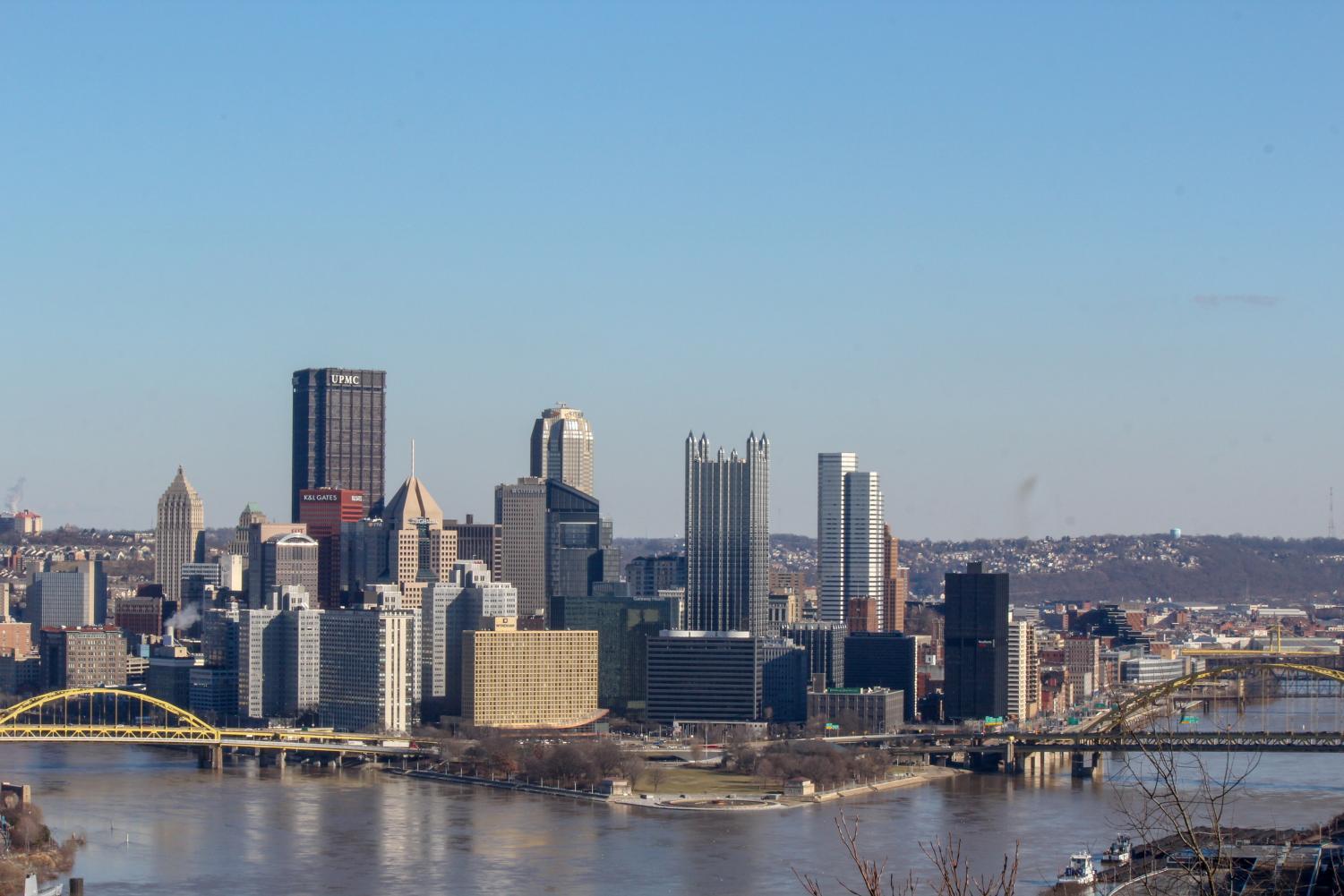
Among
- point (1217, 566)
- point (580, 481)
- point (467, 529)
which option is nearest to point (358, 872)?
point (467, 529)

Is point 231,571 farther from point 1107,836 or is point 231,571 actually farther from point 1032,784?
point 1107,836

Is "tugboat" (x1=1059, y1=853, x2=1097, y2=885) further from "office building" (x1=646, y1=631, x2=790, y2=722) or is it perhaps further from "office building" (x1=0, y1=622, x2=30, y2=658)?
"office building" (x1=0, y1=622, x2=30, y2=658)

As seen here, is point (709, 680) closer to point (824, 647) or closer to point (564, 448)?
point (824, 647)

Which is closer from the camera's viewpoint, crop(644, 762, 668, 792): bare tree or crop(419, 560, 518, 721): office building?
crop(644, 762, 668, 792): bare tree

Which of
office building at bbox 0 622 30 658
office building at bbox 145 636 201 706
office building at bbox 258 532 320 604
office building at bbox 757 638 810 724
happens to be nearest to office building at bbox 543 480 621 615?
office building at bbox 258 532 320 604

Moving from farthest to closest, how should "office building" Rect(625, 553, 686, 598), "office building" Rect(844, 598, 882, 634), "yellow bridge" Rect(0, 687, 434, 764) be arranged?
"office building" Rect(625, 553, 686, 598), "office building" Rect(844, 598, 882, 634), "yellow bridge" Rect(0, 687, 434, 764)

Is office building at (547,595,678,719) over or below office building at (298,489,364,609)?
below
